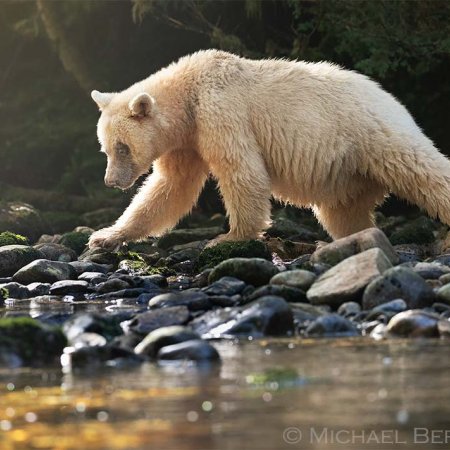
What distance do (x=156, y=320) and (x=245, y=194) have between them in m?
3.00

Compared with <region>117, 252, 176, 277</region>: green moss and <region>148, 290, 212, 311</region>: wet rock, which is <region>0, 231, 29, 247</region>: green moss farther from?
<region>148, 290, 212, 311</region>: wet rock

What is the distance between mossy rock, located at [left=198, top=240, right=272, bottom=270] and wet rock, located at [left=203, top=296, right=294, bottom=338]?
2.44 m

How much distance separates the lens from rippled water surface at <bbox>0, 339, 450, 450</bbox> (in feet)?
13.6

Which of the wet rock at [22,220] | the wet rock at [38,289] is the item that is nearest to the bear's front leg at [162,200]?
the wet rock at [38,289]

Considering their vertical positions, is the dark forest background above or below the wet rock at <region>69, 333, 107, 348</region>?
above

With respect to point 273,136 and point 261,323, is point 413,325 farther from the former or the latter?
point 273,136

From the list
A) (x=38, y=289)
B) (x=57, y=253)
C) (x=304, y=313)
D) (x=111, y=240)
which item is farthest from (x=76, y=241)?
(x=304, y=313)

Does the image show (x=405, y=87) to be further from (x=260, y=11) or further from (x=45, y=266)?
(x=45, y=266)

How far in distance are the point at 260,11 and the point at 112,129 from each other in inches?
204

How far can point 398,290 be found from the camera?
704 cm

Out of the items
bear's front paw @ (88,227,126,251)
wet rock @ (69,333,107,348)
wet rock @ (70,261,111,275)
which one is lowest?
wet rock @ (69,333,107,348)

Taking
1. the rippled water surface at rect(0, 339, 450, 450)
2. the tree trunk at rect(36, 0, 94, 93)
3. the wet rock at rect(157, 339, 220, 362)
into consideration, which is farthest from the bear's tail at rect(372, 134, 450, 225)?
the tree trunk at rect(36, 0, 94, 93)

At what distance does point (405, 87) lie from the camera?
14.1 metres

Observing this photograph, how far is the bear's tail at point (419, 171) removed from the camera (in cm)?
955
